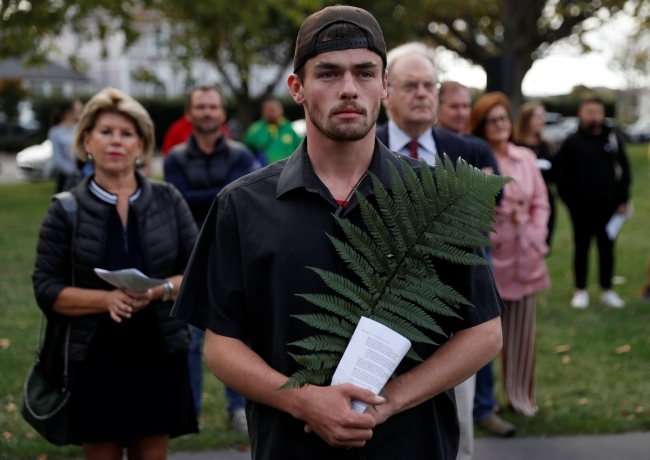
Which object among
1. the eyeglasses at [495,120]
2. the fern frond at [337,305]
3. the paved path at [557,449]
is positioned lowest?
the paved path at [557,449]

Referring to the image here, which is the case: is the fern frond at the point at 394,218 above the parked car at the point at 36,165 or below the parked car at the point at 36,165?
above

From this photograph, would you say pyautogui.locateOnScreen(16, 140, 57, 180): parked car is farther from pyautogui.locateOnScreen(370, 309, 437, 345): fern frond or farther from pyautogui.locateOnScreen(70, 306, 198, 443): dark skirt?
pyautogui.locateOnScreen(370, 309, 437, 345): fern frond

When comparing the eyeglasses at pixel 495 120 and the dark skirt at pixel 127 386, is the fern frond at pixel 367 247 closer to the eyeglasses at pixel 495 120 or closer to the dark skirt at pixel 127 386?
the dark skirt at pixel 127 386

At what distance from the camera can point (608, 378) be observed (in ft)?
21.9

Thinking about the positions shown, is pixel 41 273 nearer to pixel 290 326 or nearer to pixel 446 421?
pixel 290 326

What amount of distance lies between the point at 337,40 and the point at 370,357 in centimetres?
92

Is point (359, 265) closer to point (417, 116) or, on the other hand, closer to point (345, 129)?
point (345, 129)

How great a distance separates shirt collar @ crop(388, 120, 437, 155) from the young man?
2.09m

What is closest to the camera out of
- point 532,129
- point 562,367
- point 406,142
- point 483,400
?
point 406,142

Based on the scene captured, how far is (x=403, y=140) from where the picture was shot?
4637 mm

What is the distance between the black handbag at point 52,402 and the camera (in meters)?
3.76

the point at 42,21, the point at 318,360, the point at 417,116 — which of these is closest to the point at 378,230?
the point at 318,360

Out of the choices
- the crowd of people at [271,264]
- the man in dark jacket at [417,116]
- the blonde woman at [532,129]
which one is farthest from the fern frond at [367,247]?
the blonde woman at [532,129]

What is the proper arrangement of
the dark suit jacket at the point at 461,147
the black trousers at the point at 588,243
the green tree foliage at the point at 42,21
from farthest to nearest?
the green tree foliage at the point at 42,21 < the black trousers at the point at 588,243 < the dark suit jacket at the point at 461,147
